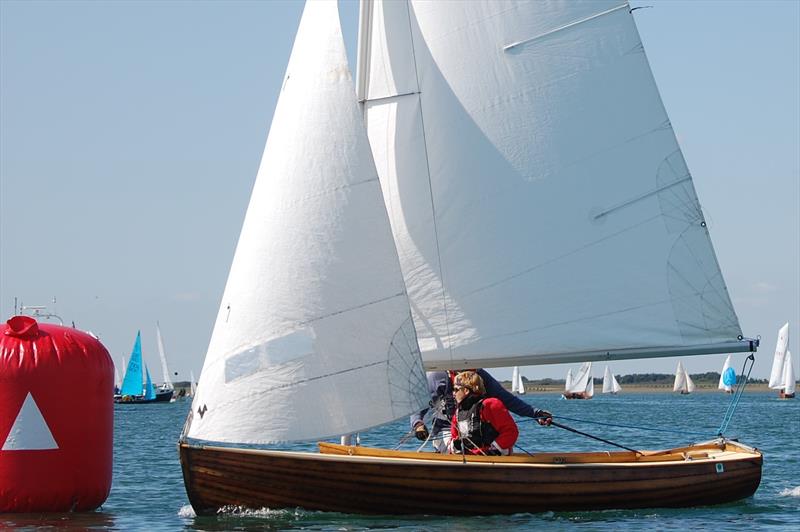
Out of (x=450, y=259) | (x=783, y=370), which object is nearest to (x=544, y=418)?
(x=450, y=259)

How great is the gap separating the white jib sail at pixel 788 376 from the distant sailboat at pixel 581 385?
48.0 ft

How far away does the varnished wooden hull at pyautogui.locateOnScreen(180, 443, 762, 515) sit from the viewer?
14.9m

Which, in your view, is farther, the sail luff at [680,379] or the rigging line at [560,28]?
the sail luff at [680,379]

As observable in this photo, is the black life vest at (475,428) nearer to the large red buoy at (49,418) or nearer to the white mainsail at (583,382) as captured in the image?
the large red buoy at (49,418)

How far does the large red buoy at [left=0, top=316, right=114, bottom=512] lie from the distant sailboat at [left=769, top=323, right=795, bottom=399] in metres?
84.5

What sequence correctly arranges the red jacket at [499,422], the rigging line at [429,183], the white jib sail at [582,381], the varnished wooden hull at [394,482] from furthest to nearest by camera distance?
the white jib sail at [582,381]
the rigging line at [429,183]
the red jacket at [499,422]
the varnished wooden hull at [394,482]

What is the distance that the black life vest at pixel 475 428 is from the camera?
1564 centimetres

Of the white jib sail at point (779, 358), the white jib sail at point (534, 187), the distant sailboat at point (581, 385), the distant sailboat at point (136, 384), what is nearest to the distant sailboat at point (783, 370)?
the white jib sail at point (779, 358)

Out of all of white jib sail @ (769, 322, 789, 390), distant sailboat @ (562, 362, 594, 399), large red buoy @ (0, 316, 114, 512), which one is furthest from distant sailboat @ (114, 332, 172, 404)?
large red buoy @ (0, 316, 114, 512)

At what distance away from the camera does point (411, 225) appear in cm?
1597

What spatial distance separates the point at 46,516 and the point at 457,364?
5.00 metres

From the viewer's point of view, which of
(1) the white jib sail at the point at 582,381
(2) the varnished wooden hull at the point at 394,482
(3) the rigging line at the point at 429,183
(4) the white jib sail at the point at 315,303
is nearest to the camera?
(4) the white jib sail at the point at 315,303

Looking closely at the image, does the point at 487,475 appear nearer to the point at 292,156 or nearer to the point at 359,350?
the point at 359,350

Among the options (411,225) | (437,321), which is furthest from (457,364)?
(411,225)
